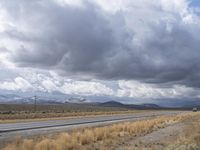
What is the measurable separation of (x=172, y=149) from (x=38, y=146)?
19.2ft

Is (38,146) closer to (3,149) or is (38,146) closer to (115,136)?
(3,149)

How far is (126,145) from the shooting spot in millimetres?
21484

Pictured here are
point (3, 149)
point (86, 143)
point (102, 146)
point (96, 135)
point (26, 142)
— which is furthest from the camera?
point (96, 135)

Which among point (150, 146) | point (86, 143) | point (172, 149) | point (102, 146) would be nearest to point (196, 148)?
point (172, 149)

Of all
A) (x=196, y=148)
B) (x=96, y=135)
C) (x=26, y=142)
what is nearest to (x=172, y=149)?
(x=196, y=148)

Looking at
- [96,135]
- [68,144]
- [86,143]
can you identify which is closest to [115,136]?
[96,135]

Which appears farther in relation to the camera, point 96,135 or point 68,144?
point 96,135

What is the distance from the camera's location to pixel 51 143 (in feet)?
65.0

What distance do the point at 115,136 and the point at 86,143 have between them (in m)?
4.57

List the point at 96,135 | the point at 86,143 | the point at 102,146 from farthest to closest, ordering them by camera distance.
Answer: the point at 96,135 < the point at 86,143 < the point at 102,146

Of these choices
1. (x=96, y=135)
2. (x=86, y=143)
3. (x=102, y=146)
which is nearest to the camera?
(x=102, y=146)

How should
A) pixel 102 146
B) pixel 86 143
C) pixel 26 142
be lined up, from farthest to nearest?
pixel 86 143
pixel 102 146
pixel 26 142

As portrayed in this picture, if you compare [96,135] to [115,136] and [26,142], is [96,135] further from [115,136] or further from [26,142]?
[26,142]

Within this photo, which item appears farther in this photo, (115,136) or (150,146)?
(115,136)
